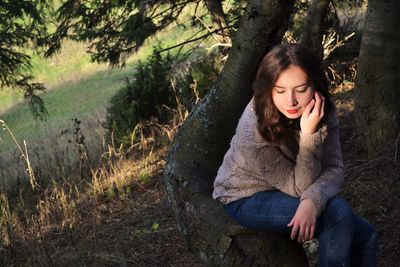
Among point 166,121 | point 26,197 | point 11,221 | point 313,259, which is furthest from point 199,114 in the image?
point 166,121

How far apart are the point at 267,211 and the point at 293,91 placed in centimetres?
53

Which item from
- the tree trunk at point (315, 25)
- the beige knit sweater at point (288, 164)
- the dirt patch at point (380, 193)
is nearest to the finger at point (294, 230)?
the beige knit sweater at point (288, 164)

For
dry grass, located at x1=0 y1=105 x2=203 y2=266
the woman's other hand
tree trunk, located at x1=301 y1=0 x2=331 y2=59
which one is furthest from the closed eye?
tree trunk, located at x1=301 y1=0 x2=331 y2=59

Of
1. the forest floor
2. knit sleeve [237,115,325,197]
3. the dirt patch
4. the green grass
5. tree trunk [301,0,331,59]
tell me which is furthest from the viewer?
the green grass

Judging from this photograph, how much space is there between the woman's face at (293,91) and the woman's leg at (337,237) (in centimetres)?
45

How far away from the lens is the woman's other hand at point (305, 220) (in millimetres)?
2309

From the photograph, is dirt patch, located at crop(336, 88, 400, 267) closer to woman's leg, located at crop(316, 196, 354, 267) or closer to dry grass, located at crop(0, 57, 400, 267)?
dry grass, located at crop(0, 57, 400, 267)

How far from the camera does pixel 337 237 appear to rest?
7.55 ft

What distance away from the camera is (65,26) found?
1004cm

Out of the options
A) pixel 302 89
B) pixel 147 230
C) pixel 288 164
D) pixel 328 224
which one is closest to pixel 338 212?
pixel 328 224

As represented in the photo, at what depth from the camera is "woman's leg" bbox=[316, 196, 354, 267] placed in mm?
2285

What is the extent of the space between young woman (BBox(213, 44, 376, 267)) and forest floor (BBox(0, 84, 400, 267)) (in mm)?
1069

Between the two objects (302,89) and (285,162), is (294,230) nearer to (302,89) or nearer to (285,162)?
(285,162)

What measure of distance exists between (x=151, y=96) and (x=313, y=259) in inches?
→ 276
